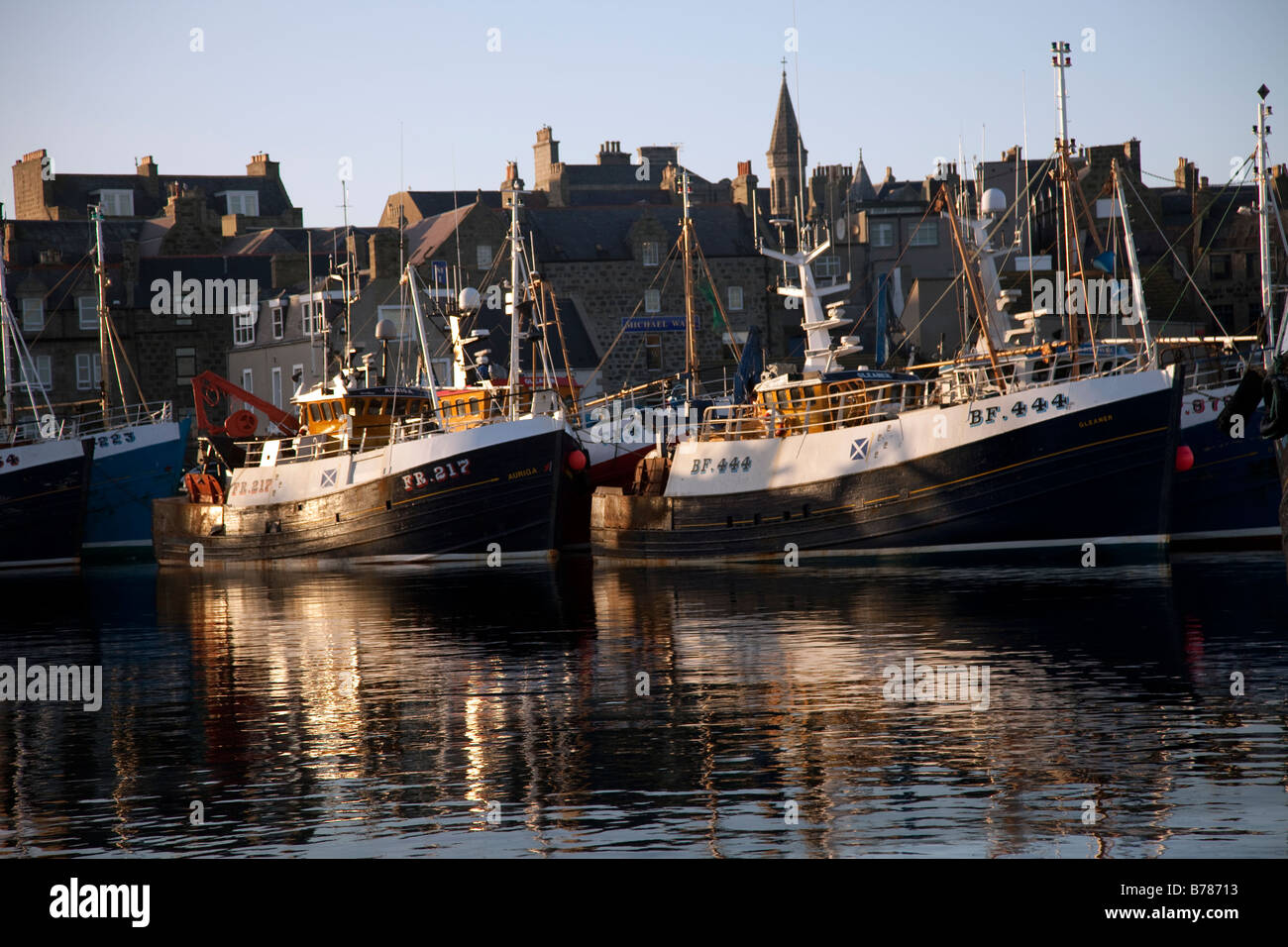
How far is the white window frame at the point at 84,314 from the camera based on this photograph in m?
80.4

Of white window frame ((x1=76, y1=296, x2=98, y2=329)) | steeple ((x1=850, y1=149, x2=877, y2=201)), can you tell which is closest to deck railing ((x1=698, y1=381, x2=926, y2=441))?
white window frame ((x1=76, y1=296, x2=98, y2=329))

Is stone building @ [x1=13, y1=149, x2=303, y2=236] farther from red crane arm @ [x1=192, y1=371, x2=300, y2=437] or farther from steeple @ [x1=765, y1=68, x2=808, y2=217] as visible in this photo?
steeple @ [x1=765, y1=68, x2=808, y2=217]

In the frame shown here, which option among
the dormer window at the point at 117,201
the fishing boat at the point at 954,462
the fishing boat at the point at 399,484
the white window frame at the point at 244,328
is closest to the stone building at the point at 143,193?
the dormer window at the point at 117,201

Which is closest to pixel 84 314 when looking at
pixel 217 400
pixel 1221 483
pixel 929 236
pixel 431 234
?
pixel 431 234

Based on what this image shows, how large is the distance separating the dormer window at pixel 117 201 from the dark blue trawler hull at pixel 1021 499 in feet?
240

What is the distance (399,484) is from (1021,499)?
15.7m

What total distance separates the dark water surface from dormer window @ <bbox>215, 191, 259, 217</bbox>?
247 feet

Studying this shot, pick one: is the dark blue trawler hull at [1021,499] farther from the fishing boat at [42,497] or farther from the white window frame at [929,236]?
the white window frame at [929,236]

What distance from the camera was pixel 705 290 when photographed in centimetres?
8394

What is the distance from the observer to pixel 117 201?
101 metres

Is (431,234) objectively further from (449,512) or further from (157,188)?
(449,512)

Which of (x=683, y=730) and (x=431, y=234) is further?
(x=431, y=234)
